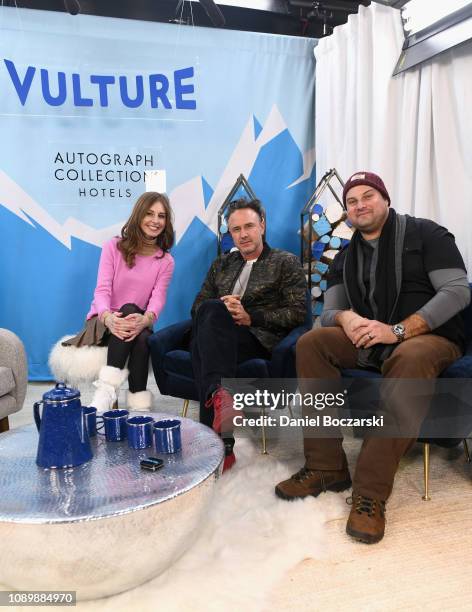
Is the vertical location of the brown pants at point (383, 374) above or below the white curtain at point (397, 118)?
below

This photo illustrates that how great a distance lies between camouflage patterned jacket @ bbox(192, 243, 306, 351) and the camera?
2406 mm

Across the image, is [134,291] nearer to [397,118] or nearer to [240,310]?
[240,310]

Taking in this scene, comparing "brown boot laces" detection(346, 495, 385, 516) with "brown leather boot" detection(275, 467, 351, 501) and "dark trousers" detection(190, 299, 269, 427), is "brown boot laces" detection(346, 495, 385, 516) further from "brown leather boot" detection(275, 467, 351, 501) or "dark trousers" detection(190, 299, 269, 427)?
"dark trousers" detection(190, 299, 269, 427)

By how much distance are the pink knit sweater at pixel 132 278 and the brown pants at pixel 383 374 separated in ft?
3.64

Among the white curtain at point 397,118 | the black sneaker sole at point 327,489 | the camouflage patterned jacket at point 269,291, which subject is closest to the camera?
the black sneaker sole at point 327,489

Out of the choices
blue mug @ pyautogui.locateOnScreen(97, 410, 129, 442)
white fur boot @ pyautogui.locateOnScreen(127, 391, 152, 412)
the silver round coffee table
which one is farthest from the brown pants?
white fur boot @ pyautogui.locateOnScreen(127, 391, 152, 412)

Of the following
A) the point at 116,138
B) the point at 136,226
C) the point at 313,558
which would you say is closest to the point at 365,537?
the point at 313,558

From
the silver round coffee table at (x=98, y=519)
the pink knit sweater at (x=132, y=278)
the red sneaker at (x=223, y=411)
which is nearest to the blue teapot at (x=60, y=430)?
Answer: the silver round coffee table at (x=98, y=519)

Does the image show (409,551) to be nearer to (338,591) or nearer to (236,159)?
(338,591)

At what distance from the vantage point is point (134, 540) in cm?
119

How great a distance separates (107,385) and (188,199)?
1702mm

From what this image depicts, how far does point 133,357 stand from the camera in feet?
8.32

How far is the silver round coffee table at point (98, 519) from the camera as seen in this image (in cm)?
112

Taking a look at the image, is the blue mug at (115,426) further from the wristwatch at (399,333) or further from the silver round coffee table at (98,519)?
the wristwatch at (399,333)
